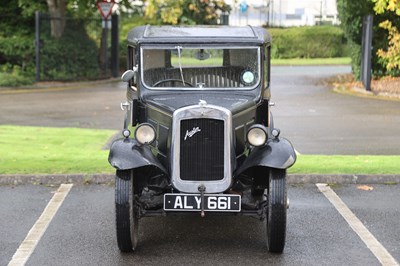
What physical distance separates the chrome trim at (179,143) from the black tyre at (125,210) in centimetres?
39

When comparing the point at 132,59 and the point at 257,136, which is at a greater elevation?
the point at 132,59

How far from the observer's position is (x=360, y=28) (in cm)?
2509

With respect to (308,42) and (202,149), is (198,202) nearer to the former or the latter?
(202,149)

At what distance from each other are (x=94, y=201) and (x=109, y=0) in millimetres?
21212

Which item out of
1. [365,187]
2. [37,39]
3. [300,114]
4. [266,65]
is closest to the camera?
[266,65]

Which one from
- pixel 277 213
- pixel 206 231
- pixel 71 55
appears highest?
pixel 277 213

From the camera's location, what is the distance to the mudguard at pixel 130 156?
6.57 metres

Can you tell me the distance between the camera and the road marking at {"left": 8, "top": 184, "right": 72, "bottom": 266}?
6.54 m

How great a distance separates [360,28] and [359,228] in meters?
18.5

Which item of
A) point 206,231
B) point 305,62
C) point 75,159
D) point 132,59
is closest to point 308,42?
point 305,62

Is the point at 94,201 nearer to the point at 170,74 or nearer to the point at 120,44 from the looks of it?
the point at 170,74

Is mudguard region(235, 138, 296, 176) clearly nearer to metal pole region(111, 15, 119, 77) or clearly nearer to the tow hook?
the tow hook

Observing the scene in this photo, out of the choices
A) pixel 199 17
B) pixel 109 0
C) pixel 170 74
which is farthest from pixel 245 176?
pixel 199 17

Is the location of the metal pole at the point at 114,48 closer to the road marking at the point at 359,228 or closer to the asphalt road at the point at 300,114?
the asphalt road at the point at 300,114
